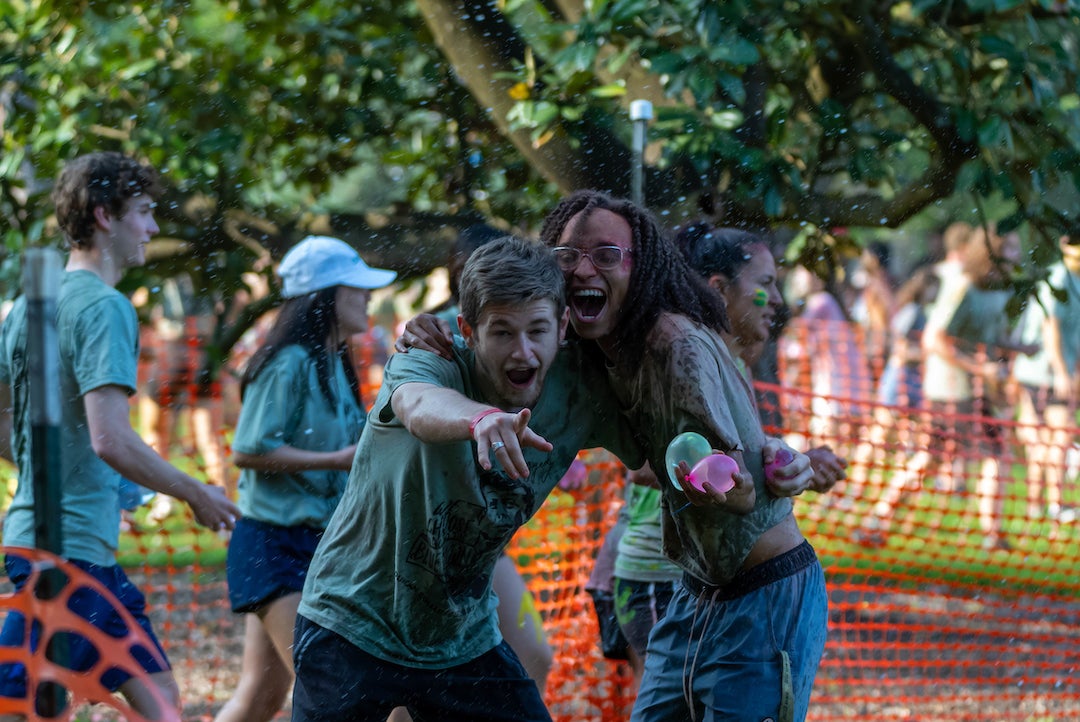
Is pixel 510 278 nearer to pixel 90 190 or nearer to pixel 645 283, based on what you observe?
pixel 645 283

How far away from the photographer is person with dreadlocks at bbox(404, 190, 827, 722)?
2891 millimetres

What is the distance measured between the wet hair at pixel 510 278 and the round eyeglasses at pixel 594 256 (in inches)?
4.5

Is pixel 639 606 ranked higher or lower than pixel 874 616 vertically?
higher

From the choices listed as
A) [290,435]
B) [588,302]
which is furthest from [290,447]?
[588,302]

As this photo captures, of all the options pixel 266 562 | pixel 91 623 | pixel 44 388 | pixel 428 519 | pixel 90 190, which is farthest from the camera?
pixel 266 562

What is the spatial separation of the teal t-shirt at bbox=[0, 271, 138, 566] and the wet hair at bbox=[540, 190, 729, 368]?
1369 millimetres

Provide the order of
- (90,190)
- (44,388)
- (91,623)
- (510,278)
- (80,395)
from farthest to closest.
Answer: (90,190) < (80,395) < (91,623) < (510,278) < (44,388)

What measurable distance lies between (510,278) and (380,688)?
3.14ft

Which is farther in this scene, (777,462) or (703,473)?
(777,462)

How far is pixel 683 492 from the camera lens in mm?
2812

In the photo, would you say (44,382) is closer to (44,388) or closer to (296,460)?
(44,388)

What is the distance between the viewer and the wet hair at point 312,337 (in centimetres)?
425

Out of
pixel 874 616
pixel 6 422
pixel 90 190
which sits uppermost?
pixel 90 190

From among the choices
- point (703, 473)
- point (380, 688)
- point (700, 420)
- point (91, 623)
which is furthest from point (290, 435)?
point (703, 473)
